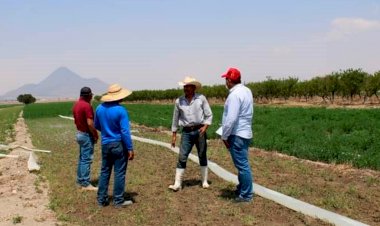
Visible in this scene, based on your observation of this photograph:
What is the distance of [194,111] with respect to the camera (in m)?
7.80

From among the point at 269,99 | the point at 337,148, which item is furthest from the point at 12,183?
the point at 269,99

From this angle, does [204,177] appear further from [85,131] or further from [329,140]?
[329,140]

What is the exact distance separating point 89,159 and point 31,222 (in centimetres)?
228

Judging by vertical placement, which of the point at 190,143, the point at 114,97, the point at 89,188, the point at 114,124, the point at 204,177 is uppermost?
the point at 114,97

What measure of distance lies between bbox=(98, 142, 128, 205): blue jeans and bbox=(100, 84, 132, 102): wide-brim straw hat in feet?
2.32

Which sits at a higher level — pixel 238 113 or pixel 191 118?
pixel 238 113

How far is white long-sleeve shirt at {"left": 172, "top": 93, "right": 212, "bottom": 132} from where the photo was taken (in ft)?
25.6

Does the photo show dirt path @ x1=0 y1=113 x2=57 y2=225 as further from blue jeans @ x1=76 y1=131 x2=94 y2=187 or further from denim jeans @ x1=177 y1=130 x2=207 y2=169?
denim jeans @ x1=177 y1=130 x2=207 y2=169

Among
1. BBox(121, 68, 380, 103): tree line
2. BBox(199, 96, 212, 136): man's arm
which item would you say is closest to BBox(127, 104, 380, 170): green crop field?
BBox(199, 96, 212, 136): man's arm

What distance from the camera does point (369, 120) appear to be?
16688 millimetres

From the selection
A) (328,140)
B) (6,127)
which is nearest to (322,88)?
(6,127)

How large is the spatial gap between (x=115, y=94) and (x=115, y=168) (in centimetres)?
119

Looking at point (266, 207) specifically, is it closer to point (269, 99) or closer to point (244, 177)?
point (244, 177)

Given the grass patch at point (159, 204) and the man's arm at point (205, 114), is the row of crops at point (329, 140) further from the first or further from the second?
the man's arm at point (205, 114)
